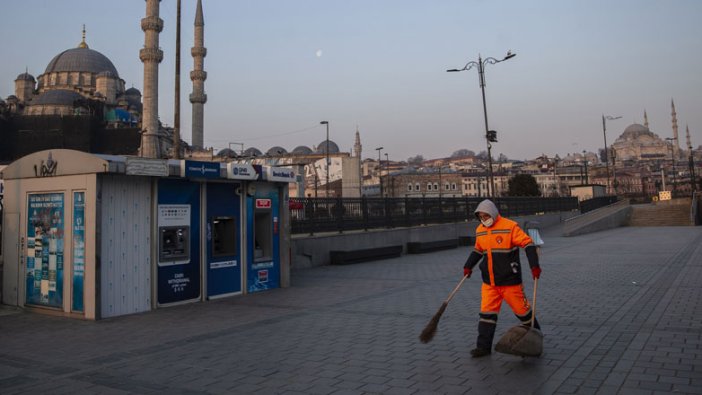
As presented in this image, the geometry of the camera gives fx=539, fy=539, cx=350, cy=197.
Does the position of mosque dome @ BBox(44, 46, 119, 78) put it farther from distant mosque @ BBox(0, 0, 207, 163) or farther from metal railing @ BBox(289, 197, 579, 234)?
metal railing @ BBox(289, 197, 579, 234)

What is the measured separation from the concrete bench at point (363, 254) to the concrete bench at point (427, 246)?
1.32 m

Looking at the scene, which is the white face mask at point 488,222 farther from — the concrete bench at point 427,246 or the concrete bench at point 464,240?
the concrete bench at point 464,240

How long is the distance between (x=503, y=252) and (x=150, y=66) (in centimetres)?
5906

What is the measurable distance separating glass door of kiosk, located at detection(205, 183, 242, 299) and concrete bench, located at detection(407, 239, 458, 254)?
1066 cm

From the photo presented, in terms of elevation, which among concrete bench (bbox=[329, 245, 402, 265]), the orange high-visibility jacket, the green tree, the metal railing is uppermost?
the green tree

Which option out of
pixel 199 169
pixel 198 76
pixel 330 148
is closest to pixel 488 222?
pixel 199 169

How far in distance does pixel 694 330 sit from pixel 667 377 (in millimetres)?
2288

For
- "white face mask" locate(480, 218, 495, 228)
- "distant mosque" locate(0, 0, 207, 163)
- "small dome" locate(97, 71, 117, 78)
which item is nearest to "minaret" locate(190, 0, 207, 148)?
"distant mosque" locate(0, 0, 207, 163)

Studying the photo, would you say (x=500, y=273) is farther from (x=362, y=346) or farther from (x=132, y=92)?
(x=132, y=92)

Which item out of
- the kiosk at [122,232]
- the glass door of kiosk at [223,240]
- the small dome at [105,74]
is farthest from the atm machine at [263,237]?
the small dome at [105,74]

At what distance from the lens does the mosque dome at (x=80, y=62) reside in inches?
3792

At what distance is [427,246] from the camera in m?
21.1

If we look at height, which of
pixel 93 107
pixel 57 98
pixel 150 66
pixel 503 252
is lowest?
pixel 503 252

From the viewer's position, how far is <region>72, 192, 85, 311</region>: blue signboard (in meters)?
8.88
